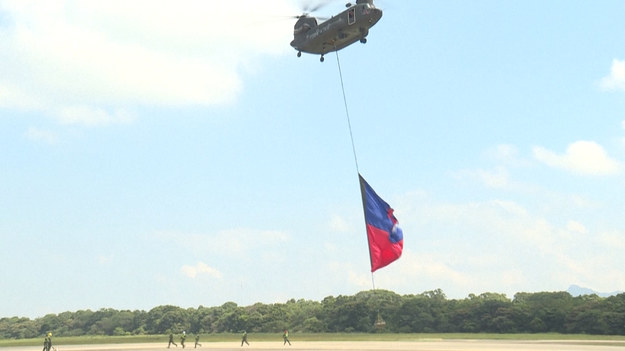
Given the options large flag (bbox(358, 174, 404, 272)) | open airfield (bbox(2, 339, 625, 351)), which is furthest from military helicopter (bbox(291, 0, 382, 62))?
open airfield (bbox(2, 339, 625, 351))

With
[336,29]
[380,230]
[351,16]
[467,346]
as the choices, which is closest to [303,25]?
[336,29]

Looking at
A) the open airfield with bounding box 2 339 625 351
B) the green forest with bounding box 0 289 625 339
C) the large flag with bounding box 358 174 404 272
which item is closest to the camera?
the large flag with bounding box 358 174 404 272

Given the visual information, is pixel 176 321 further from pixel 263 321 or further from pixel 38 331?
pixel 38 331

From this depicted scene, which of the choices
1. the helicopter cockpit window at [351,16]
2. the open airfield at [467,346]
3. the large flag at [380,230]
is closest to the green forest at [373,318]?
the open airfield at [467,346]

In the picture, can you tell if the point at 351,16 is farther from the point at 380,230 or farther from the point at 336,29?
the point at 380,230

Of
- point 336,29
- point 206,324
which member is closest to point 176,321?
point 206,324

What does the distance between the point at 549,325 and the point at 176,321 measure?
79349 millimetres

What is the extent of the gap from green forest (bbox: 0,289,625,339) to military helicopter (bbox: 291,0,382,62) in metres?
39.0

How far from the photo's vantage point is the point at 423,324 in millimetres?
93188

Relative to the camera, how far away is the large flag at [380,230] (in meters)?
21.2

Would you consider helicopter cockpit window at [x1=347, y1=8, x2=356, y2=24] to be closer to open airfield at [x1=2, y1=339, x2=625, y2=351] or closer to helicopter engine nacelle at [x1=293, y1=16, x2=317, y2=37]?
helicopter engine nacelle at [x1=293, y1=16, x2=317, y2=37]

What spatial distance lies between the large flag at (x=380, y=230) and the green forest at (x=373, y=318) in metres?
48.9

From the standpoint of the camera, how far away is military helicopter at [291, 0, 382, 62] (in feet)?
112

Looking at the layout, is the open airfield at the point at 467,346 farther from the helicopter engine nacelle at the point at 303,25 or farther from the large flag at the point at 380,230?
the large flag at the point at 380,230
